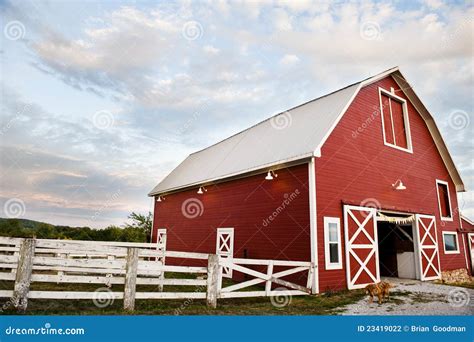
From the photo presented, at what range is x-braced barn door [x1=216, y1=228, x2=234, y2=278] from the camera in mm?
12562

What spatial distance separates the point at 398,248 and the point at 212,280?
376 inches

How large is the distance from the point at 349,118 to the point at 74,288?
9.95 m

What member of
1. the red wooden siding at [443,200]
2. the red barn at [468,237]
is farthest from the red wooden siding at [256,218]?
the red barn at [468,237]

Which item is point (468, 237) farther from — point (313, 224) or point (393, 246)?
point (313, 224)

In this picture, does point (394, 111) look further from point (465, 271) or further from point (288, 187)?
point (465, 271)

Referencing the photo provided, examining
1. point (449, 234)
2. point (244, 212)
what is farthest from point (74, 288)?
point (449, 234)

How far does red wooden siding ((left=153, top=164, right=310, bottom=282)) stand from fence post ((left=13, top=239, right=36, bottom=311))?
6714 mm

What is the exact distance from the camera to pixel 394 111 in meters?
13.5

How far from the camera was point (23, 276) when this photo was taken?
20.0 feet

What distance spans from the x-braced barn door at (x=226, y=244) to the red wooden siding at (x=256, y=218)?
0.61 feet

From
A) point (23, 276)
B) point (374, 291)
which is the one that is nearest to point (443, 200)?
point (374, 291)

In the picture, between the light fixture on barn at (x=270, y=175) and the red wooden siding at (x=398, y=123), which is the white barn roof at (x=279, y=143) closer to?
the light fixture on barn at (x=270, y=175)

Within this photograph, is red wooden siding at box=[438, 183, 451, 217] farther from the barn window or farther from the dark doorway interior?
the dark doorway interior

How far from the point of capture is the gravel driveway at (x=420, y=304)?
7073mm
